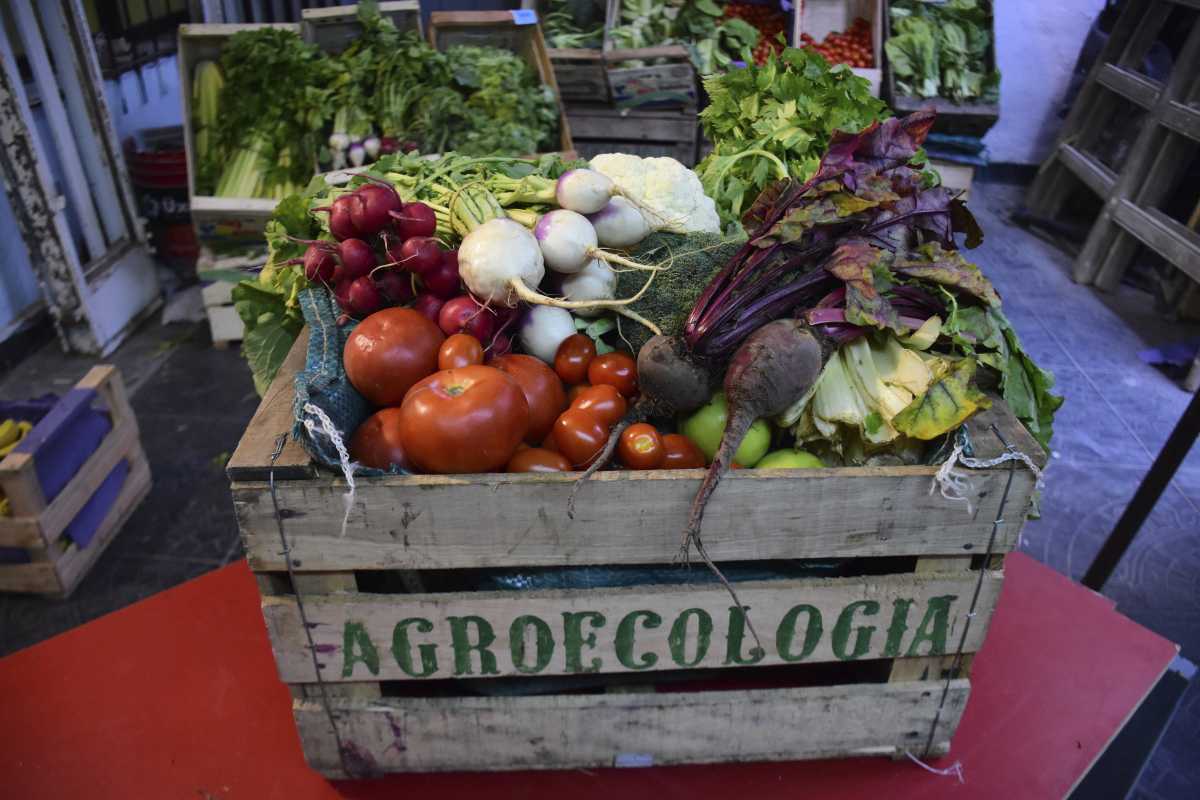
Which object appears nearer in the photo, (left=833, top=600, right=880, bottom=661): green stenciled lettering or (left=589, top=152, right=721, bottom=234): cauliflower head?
(left=833, top=600, right=880, bottom=661): green stenciled lettering

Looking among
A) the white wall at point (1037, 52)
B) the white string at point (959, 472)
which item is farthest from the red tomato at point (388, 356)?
the white wall at point (1037, 52)

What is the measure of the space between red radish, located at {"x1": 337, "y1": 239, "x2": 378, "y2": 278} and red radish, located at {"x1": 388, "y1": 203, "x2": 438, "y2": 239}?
0.26 feet

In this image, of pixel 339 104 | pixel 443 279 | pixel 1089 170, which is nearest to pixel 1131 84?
pixel 1089 170

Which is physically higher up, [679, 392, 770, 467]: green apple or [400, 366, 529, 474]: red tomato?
[400, 366, 529, 474]: red tomato

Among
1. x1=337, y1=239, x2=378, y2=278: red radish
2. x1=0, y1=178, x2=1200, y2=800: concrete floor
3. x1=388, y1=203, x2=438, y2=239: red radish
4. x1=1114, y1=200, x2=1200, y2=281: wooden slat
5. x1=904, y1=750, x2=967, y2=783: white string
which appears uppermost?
x1=388, y1=203, x2=438, y2=239: red radish

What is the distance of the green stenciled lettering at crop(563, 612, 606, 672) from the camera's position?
1.40m

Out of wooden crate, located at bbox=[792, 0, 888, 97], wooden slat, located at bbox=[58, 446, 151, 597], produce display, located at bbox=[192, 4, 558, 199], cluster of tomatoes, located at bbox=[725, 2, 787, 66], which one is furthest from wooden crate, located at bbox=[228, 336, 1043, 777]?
wooden crate, located at bbox=[792, 0, 888, 97]

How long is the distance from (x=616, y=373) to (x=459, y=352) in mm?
306

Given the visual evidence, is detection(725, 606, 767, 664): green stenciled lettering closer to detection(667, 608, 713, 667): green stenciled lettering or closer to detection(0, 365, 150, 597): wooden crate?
detection(667, 608, 713, 667): green stenciled lettering

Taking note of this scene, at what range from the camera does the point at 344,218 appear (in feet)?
5.38

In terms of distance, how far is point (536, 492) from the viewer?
1268 millimetres

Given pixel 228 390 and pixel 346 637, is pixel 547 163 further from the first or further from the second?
pixel 228 390

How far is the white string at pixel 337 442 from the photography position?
123 centimetres

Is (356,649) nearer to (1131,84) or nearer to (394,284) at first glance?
(394,284)
